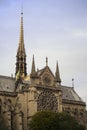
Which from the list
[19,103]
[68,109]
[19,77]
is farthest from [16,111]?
[68,109]

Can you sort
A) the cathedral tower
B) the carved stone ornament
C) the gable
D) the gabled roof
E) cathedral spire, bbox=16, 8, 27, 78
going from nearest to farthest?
1. the carved stone ornament
2. the gable
3. the gabled roof
4. the cathedral tower
5. cathedral spire, bbox=16, 8, 27, 78

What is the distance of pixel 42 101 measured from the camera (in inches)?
4520

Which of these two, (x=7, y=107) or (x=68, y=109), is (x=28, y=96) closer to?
(x=7, y=107)

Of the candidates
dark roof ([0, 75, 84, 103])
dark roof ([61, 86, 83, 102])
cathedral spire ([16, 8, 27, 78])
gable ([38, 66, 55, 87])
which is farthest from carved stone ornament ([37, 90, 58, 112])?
cathedral spire ([16, 8, 27, 78])

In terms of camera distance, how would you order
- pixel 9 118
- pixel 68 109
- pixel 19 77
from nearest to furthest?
pixel 9 118, pixel 19 77, pixel 68 109

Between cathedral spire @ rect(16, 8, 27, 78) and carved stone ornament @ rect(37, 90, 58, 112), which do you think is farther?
cathedral spire @ rect(16, 8, 27, 78)

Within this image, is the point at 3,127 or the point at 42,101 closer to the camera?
the point at 3,127

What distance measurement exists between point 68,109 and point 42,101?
16.3 m

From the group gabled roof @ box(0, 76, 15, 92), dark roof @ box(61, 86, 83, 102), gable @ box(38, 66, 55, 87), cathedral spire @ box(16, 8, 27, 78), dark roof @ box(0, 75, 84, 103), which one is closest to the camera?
gable @ box(38, 66, 55, 87)

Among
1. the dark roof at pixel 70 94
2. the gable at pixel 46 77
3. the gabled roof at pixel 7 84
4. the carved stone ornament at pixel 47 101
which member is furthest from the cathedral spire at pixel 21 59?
the dark roof at pixel 70 94

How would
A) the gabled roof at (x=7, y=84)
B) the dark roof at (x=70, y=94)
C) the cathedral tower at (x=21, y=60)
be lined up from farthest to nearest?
the dark roof at (x=70, y=94)
the cathedral tower at (x=21, y=60)
the gabled roof at (x=7, y=84)

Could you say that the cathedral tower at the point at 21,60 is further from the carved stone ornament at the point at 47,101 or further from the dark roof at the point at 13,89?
the carved stone ornament at the point at 47,101

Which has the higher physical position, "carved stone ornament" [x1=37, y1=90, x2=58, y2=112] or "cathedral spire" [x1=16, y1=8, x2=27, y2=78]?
"cathedral spire" [x1=16, y1=8, x2=27, y2=78]

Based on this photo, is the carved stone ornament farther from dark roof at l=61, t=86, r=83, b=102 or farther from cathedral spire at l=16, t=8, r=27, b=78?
cathedral spire at l=16, t=8, r=27, b=78
